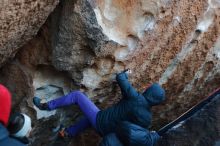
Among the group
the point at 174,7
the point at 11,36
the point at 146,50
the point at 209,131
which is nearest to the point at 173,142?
the point at 209,131

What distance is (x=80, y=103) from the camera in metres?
4.14

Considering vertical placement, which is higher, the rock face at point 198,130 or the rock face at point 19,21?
the rock face at point 19,21

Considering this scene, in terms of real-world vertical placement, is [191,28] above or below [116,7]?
below

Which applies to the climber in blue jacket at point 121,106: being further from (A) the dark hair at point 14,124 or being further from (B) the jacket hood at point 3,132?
(B) the jacket hood at point 3,132

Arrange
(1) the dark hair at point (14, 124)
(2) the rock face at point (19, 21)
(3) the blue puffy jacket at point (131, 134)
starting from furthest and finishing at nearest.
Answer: (3) the blue puffy jacket at point (131, 134) → (2) the rock face at point (19, 21) → (1) the dark hair at point (14, 124)

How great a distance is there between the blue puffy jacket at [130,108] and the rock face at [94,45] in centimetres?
28

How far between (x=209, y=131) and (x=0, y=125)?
2.95m

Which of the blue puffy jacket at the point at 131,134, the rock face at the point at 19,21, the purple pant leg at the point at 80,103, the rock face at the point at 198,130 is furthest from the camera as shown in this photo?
the rock face at the point at 198,130

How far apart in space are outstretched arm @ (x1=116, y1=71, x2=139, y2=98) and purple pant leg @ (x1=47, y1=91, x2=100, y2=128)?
32 cm

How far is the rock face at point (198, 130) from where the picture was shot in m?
4.79

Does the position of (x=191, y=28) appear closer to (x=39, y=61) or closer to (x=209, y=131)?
(x=209, y=131)

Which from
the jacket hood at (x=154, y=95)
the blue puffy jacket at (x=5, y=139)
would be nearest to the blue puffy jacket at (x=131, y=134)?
the jacket hood at (x=154, y=95)

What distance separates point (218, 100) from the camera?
496 centimetres

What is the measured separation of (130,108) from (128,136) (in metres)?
0.34
